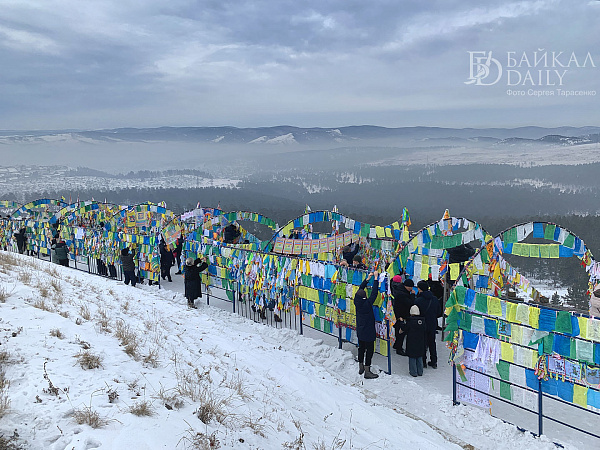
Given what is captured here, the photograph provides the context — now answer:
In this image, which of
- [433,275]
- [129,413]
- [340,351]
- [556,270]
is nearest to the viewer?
[129,413]

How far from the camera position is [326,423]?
19.2ft

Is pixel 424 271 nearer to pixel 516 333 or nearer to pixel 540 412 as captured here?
pixel 516 333

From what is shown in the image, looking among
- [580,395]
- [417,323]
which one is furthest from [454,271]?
[580,395]

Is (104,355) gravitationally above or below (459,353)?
above

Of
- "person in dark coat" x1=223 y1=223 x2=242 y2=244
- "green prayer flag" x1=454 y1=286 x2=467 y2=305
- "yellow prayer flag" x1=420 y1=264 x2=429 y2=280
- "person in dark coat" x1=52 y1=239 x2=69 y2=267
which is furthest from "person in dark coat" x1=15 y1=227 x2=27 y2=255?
"green prayer flag" x1=454 y1=286 x2=467 y2=305

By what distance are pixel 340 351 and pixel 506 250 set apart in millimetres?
5251

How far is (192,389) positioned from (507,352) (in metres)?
4.83

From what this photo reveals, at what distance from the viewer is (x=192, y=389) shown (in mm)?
5242

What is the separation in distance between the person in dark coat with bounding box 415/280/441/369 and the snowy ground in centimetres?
43

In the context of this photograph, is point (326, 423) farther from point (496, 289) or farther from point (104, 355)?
point (496, 289)

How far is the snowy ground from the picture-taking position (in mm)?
4246

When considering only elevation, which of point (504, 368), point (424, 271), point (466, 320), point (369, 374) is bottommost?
point (369, 374)

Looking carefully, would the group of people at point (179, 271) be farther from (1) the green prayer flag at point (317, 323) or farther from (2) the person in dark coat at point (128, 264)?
(1) the green prayer flag at point (317, 323)

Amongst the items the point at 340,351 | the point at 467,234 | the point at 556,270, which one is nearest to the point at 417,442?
the point at 340,351
